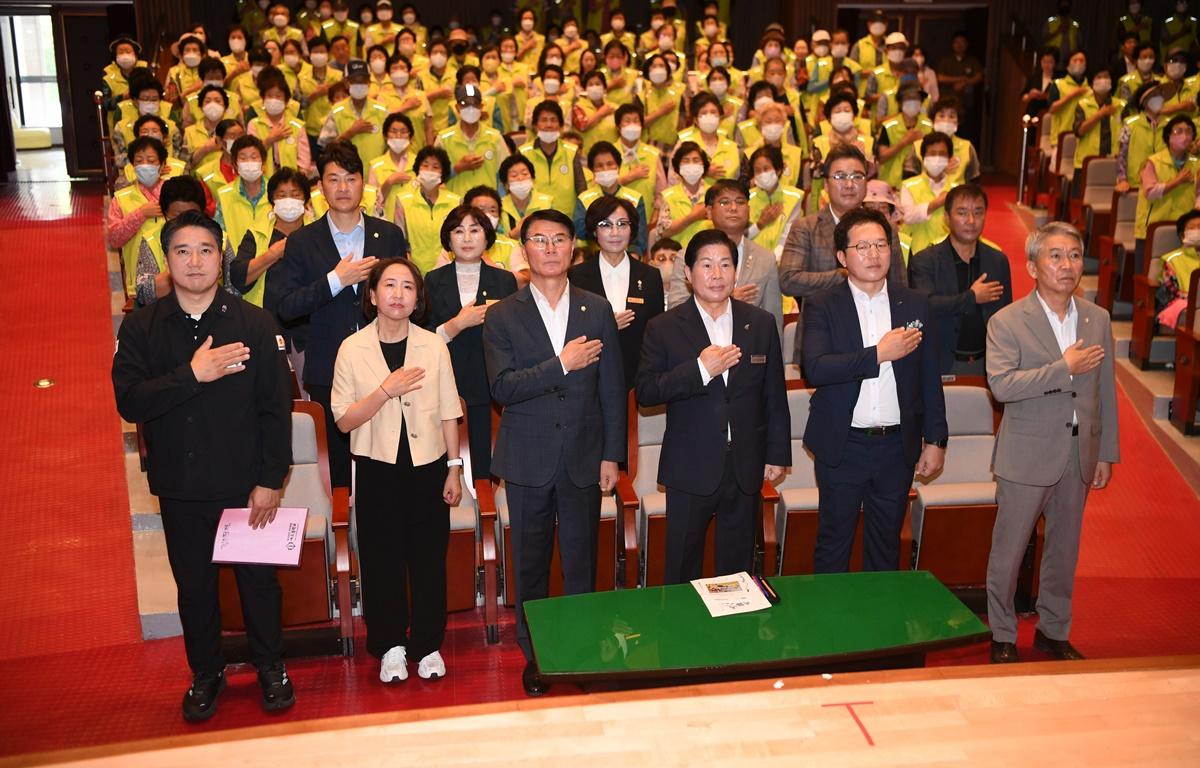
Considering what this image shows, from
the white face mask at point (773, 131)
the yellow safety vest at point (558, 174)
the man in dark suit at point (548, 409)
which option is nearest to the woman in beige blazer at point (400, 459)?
the man in dark suit at point (548, 409)

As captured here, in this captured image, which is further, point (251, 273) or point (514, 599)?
point (251, 273)

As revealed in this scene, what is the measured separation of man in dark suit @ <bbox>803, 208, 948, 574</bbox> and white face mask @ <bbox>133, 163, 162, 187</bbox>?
4.13 meters

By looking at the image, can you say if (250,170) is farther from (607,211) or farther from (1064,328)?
(1064,328)

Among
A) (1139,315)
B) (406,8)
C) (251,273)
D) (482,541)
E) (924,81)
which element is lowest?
(482,541)

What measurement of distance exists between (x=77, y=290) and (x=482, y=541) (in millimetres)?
5251

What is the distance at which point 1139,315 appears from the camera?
7.05m

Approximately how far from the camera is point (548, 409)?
13.3 feet

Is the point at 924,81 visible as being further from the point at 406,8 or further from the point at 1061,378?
the point at 1061,378

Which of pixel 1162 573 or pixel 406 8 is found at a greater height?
pixel 406 8

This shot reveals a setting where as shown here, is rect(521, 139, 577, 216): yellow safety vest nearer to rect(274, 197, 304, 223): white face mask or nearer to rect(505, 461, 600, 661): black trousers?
rect(274, 197, 304, 223): white face mask

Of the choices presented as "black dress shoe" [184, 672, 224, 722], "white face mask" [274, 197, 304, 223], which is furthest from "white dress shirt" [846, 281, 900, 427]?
"white face mask" [274, 197, 304, 223]

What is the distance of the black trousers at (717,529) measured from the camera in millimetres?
4156

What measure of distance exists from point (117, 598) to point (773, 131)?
5161 mm

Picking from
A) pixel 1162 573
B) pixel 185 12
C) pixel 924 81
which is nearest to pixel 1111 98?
pixel 924 81
